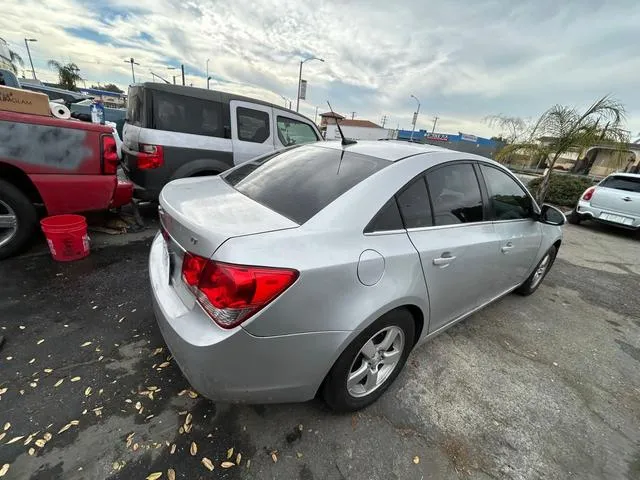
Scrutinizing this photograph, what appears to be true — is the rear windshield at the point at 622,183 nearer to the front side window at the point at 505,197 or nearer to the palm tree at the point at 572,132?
the palm tree at the point at 572,132

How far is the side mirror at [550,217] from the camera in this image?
3158 mm

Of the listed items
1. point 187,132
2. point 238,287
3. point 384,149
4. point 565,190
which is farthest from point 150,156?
point 565,190

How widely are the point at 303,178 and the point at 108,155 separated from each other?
2.76m

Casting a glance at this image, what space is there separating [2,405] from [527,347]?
4.01 m

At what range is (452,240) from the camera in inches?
85.7

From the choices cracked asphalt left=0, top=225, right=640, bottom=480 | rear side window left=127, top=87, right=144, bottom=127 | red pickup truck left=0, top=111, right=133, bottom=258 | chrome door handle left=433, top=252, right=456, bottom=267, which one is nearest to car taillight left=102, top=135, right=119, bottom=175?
red pickup truck left=0, top=111, right=133, bottom=258

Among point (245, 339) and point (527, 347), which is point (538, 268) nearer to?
point (527, 347)

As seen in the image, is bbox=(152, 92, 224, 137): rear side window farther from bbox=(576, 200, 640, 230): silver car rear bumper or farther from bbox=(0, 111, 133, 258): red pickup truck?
A: bbox=(576, 200, 640, 230): silver car rear bumper

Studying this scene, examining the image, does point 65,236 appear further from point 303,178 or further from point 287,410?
point 287,410

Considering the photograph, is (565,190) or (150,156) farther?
(565,190)

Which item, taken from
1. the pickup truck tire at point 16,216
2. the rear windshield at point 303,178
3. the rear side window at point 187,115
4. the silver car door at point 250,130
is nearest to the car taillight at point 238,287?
the rear windshield at point 303,178

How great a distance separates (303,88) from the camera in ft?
86.2

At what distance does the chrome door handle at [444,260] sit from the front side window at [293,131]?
13.3 feet

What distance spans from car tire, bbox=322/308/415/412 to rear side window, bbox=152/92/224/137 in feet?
13.4
